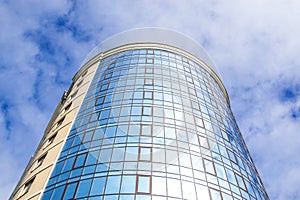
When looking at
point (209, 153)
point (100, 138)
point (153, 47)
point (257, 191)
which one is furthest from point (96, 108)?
point (257, 191)

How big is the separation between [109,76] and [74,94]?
4.07 meters

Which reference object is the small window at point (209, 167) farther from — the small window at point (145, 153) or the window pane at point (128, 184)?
the window pane at point (128, 184)

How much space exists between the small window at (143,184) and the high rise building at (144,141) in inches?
2.0

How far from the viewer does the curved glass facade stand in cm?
1562

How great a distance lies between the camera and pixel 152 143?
17938 millimetres

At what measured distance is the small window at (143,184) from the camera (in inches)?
588

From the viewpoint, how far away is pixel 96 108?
21.7 m

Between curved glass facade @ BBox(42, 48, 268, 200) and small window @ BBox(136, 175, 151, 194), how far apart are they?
0.05m

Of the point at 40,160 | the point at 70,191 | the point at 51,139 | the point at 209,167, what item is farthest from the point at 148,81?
the point at 70,191

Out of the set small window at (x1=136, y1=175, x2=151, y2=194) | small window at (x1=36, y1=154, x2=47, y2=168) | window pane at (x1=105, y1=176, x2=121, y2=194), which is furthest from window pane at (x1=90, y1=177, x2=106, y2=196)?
small window at (x1=36, y1=154, x2=47, y2=168)

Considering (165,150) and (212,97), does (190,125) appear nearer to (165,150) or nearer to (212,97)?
(165,150)

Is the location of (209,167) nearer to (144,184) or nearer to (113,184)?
(144,184)

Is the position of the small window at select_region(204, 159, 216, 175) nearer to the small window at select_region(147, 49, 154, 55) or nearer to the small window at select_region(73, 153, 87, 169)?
the small window at select_region(73, 153, 87, 169)

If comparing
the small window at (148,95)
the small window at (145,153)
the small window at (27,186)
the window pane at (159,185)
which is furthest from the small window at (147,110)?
the small window at (27,186)
